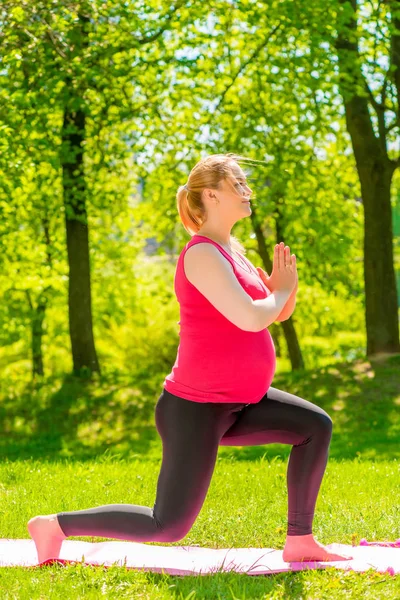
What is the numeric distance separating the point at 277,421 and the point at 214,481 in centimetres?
300

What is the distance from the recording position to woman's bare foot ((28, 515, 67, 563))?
4391 millimetres

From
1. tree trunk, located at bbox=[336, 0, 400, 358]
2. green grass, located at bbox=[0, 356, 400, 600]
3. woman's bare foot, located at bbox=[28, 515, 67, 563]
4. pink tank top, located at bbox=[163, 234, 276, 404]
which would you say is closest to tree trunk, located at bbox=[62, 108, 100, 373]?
green grass, located at bbox=[0, 356, 400, 600]

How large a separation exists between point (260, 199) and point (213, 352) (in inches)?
480

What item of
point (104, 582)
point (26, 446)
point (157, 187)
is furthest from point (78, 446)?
point (104, 582)

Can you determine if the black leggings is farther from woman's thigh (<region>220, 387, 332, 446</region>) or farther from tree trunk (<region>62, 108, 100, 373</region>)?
A: tree trunk (<region>62, 108, 100, 373</region>)

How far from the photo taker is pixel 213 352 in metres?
4.16

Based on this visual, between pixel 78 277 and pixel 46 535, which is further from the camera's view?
pixel 78 277

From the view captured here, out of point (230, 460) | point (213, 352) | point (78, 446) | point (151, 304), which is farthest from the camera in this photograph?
point (151, 304)

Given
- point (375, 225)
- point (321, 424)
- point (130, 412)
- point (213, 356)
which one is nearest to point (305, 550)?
point (321, 424)

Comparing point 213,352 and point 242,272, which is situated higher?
point 242,272

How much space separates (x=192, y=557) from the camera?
15.9ft

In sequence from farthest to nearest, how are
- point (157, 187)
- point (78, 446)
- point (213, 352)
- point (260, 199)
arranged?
point (157, 187) → point (260, 199) → point (78, 446) → point (213, 352)

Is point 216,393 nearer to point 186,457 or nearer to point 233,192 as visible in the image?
point 186,457

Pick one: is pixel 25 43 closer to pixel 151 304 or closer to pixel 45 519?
pixel 45 519
